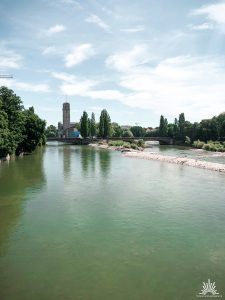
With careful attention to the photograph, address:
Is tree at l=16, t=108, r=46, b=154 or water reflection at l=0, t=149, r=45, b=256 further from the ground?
tree at l=16, t=108, r=46, b=154

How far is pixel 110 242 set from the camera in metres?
21.8

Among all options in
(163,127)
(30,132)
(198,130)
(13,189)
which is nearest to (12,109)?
(30,132)

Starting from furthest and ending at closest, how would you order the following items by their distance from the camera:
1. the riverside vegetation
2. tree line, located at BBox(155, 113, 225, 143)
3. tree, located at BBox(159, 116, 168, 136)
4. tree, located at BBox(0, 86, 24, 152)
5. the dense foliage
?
tree, located at BBox(159, 116, 168, 136), tree line, located at BBox(155, 113, 225, 143), the riverside vegetation, tree, located at BBox(0, 86, 24, 152), the dense foliage

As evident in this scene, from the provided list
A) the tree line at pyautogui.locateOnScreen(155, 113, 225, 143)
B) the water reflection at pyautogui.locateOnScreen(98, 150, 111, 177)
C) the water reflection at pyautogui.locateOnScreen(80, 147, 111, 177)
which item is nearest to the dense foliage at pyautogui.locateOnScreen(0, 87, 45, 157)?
the water reflection at pyautogui.locateOnScreen(80, 147, 111, 177)

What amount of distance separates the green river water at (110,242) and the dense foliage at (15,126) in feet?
73.4

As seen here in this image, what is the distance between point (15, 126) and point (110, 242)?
5606cm

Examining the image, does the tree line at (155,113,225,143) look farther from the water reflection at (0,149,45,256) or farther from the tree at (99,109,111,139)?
the water reflection at (0,149,45,256)

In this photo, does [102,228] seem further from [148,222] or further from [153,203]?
[153,203]

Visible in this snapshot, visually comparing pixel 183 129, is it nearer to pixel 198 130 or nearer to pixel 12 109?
pixel 198 130

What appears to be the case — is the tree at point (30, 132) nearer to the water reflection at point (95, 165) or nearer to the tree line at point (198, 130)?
the water reflection at point (95, 165)

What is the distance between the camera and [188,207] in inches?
1226

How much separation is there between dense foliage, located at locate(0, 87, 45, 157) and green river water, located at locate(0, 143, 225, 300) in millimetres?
22361

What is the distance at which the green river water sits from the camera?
52.7 ft

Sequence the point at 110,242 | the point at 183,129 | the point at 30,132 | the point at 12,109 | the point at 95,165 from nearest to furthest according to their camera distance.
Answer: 1. the point at 110,242
2. the point at 95,165
3. the point at 12,109
4. the point at 30,132
5. the point at 183,129
